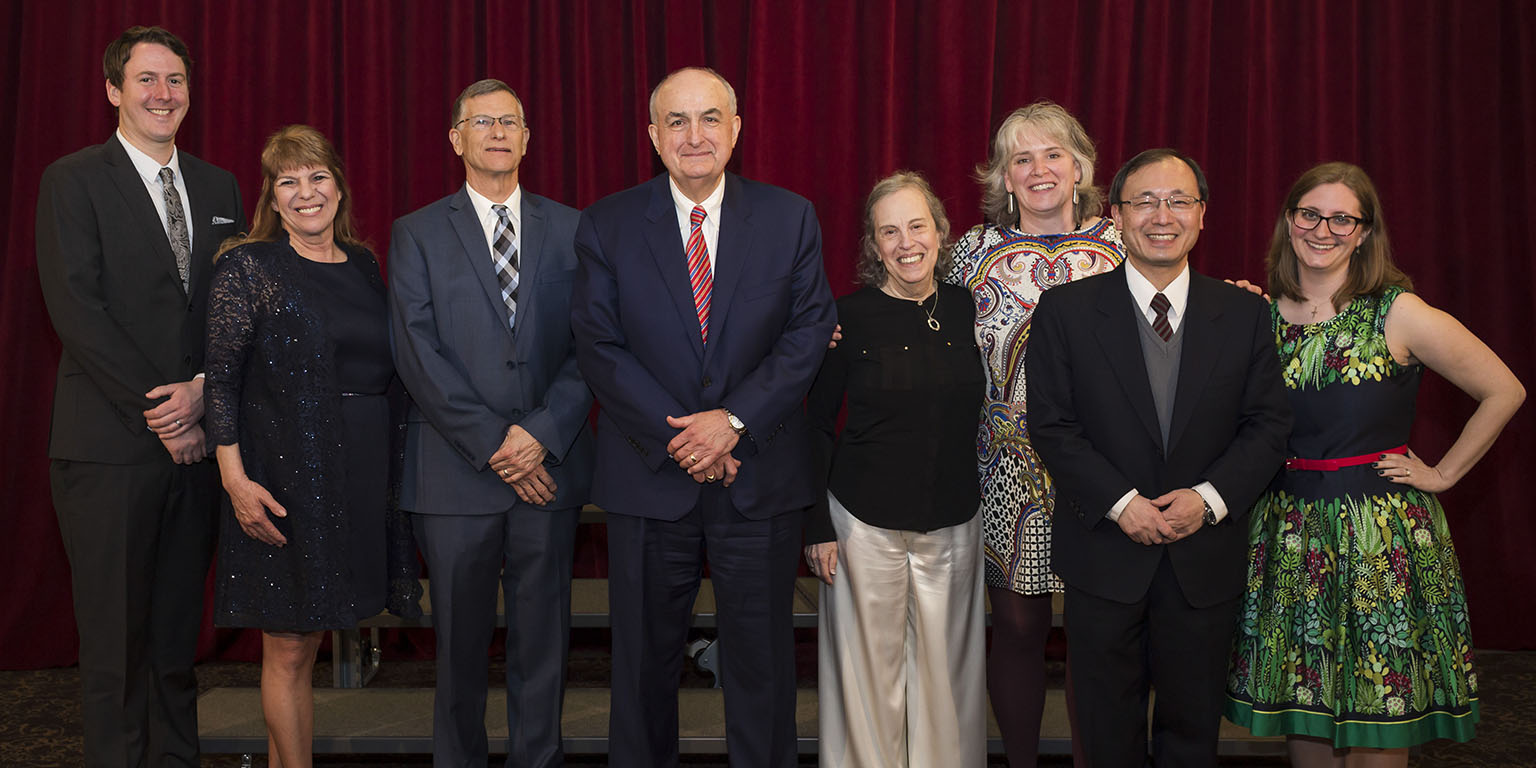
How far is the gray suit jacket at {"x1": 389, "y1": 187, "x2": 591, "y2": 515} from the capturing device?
2.70m

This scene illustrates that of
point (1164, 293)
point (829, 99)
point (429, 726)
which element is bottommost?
point (429, 726)

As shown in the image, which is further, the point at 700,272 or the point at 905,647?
the point at 905,647

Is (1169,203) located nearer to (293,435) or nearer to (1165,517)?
(1165,517)

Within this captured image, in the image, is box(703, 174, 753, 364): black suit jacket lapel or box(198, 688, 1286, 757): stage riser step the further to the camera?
box(198, 688, 1286, 757): stage riser step

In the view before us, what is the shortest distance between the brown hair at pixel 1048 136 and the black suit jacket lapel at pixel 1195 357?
60 centimetres

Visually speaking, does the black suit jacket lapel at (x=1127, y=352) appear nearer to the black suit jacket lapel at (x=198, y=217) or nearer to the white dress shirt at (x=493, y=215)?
the white dress shirt at (x=493, y=215)

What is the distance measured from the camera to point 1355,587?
8.03 ft

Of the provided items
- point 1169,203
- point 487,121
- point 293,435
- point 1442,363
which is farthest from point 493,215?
point 1442,363

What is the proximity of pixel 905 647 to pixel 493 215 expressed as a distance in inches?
61.3

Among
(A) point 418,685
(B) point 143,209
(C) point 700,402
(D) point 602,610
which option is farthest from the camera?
(A) point 418,685

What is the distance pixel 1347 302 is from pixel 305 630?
2647 millimetres

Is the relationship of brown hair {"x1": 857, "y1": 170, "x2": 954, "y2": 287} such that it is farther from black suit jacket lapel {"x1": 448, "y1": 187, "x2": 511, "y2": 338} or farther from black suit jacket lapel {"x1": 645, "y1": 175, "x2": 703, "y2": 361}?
black suit jacket lapel {"x1": 448, "y1": 187, "x2": 511, "y2": 338}

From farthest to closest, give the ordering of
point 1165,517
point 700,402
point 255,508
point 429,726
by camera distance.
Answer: point 429,726 → point 255,508 → point 700,402 → point 1165,517

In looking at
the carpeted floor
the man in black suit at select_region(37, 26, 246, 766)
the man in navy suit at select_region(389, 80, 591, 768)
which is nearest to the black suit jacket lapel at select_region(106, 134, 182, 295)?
the man in black suit at select_region(37, 26, 246, 766)
